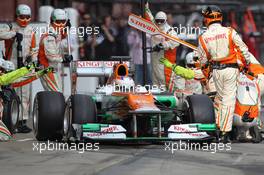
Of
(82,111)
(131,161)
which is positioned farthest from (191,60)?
(131,161)

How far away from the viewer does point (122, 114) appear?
17000 millimetres

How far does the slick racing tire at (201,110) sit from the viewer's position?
55.0 feet

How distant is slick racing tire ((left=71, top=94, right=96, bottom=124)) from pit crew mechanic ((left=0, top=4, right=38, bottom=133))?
411 centimetres

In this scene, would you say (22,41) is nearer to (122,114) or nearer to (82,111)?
(122,114)

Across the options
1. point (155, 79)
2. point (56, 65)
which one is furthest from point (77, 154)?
point (155, 79)

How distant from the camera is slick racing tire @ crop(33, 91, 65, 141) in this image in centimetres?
1714

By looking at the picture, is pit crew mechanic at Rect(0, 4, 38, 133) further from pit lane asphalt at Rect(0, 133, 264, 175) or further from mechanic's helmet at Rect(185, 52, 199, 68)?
pit lane asphalt at Rect(0, 133, 264, 175)

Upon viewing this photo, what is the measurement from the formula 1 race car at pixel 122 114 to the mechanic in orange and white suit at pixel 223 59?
0.63 metres

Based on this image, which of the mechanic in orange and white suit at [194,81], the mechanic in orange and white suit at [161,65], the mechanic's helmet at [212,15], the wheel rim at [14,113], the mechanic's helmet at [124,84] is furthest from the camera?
the mechanic in orange and white suit at [161,65]

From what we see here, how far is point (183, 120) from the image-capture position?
17344mm

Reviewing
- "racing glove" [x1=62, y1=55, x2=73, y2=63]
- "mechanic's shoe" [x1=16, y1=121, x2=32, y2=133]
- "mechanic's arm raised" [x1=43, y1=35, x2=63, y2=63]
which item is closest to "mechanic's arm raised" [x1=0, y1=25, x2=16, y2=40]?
"mechanic's arm raised" [x1=43, y1=35, x2=63, y2=63]

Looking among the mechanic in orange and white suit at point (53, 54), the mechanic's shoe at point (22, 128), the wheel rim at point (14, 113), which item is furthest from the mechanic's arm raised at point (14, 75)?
the mechanic in orange and white suit at point (53, 54)

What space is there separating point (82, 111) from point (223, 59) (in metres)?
2.56

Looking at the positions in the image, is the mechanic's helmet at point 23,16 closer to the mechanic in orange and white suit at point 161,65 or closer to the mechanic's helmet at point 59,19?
the mechanic's helmet at point 59,19
